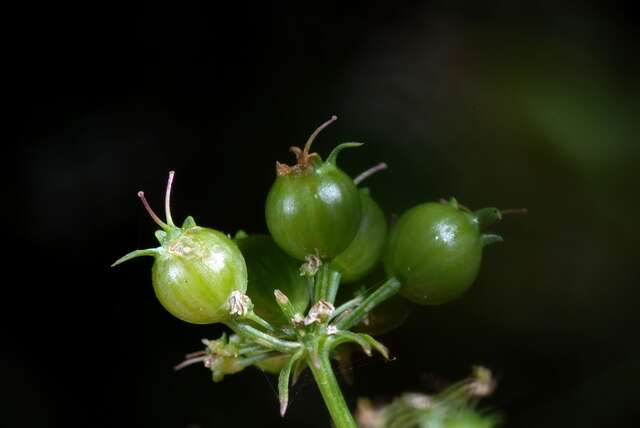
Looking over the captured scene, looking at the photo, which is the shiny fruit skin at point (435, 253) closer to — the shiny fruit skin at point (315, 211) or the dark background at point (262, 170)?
the shiny fruit skin at point (315, 211)

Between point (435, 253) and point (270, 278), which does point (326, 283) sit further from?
point (435, 253)

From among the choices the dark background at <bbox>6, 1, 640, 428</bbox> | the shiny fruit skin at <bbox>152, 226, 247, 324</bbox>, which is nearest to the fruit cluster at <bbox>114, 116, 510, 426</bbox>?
the shiny fruit skin at <bbox>152, 226, 247, 324</bbox>

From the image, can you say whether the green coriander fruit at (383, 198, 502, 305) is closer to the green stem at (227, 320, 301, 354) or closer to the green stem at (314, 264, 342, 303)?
the green stem at (314, 264, 342, 303)

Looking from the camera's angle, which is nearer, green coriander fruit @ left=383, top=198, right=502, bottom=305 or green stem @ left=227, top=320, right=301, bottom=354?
green stem @ left=227, top=320, right=301, bottom=354

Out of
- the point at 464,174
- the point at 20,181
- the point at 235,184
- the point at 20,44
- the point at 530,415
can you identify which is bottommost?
the point at 530,415

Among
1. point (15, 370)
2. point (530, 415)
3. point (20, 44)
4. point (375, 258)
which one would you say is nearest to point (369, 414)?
point (375, 258)

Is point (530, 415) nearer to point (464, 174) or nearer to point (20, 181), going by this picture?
point (464, 174)

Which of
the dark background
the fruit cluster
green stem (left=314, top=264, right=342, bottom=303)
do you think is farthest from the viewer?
the dark background
